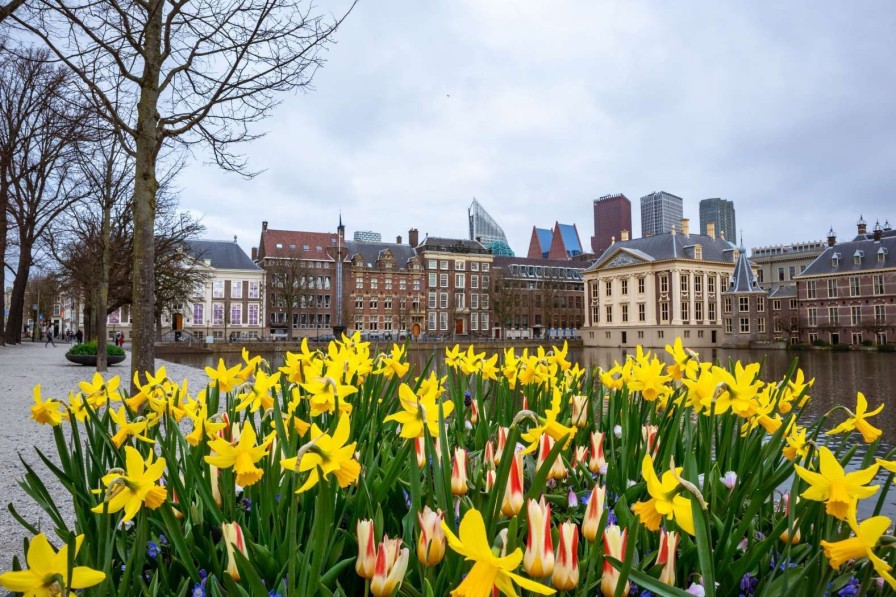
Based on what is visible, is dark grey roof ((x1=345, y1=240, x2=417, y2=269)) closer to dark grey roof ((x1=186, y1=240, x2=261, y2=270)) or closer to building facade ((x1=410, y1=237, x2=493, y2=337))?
building facade ((x1=410, y1=237, x2=493, y2=337))

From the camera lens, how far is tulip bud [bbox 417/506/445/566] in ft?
4.12

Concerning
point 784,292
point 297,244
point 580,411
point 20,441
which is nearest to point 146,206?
point 20,441

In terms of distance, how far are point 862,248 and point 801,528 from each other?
54.9 meters

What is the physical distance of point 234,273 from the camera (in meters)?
56.2

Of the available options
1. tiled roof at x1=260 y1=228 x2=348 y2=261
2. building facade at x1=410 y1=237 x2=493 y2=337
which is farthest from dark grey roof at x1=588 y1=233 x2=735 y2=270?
tiled roof at x1=260 y1=228 x2=348 y2=261

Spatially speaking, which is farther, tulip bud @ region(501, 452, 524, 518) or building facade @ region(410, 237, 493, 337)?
building facade @ region(410, 237, 493, 337)

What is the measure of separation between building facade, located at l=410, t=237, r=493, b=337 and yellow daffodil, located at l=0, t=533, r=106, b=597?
197ft

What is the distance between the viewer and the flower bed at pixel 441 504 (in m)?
1.17

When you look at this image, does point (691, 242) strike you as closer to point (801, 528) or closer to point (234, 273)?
point (234, 273)

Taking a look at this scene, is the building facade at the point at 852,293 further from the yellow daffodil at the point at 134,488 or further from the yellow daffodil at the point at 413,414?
the yellow daffodil at the point at 134,488

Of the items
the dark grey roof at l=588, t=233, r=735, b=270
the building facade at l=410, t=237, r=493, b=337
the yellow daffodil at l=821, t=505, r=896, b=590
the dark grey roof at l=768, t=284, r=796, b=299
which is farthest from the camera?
the building facade at l=410, t=237, r=493, b=337

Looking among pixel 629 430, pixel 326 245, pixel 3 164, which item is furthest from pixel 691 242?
pixel 629 430

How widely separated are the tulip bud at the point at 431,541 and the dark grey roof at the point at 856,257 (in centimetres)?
5374

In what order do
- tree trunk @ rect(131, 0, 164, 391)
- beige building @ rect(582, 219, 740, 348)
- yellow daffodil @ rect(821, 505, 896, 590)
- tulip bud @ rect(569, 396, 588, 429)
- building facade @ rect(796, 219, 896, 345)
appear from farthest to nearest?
beige building @ rect(582, 219, 740, 348), building facade @ rect(796, 219, 896, 345), tree trunk @ rect(131, 0, 164, 391), tulip bud @ rect(569, 396, 588, 429), yellow daffodil @ rect(821, 505, 896, 590)
